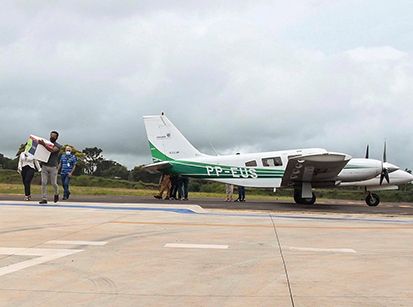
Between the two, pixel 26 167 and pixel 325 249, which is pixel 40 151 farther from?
pixel 325 249

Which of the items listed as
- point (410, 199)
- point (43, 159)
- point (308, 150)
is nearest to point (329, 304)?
point (43, 159)

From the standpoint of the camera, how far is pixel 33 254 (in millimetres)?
5328

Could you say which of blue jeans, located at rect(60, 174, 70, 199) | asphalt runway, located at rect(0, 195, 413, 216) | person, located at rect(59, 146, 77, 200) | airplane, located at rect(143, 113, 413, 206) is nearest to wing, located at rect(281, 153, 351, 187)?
airplane, located at rect(143, 113, 413, 206)

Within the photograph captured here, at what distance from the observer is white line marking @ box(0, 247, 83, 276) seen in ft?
15.3

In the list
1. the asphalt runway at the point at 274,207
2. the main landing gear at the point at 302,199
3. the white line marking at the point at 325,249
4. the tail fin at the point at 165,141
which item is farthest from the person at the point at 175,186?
the white line marking at the point at 325,249

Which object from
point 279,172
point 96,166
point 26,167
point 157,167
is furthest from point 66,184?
point 96,166

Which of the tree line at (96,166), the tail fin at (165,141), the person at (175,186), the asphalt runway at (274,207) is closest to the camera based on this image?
the asphalt runway at (274,207)

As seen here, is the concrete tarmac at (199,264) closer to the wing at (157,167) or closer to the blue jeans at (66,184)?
the blue jeans at (66,184)

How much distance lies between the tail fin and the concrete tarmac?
13010 mm

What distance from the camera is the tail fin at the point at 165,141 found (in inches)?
850

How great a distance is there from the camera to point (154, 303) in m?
3.54

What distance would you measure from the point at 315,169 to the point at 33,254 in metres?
14.4

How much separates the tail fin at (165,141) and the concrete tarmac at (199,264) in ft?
42.7

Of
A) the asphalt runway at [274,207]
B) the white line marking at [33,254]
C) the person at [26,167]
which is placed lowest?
the white line marking at [33,254]
